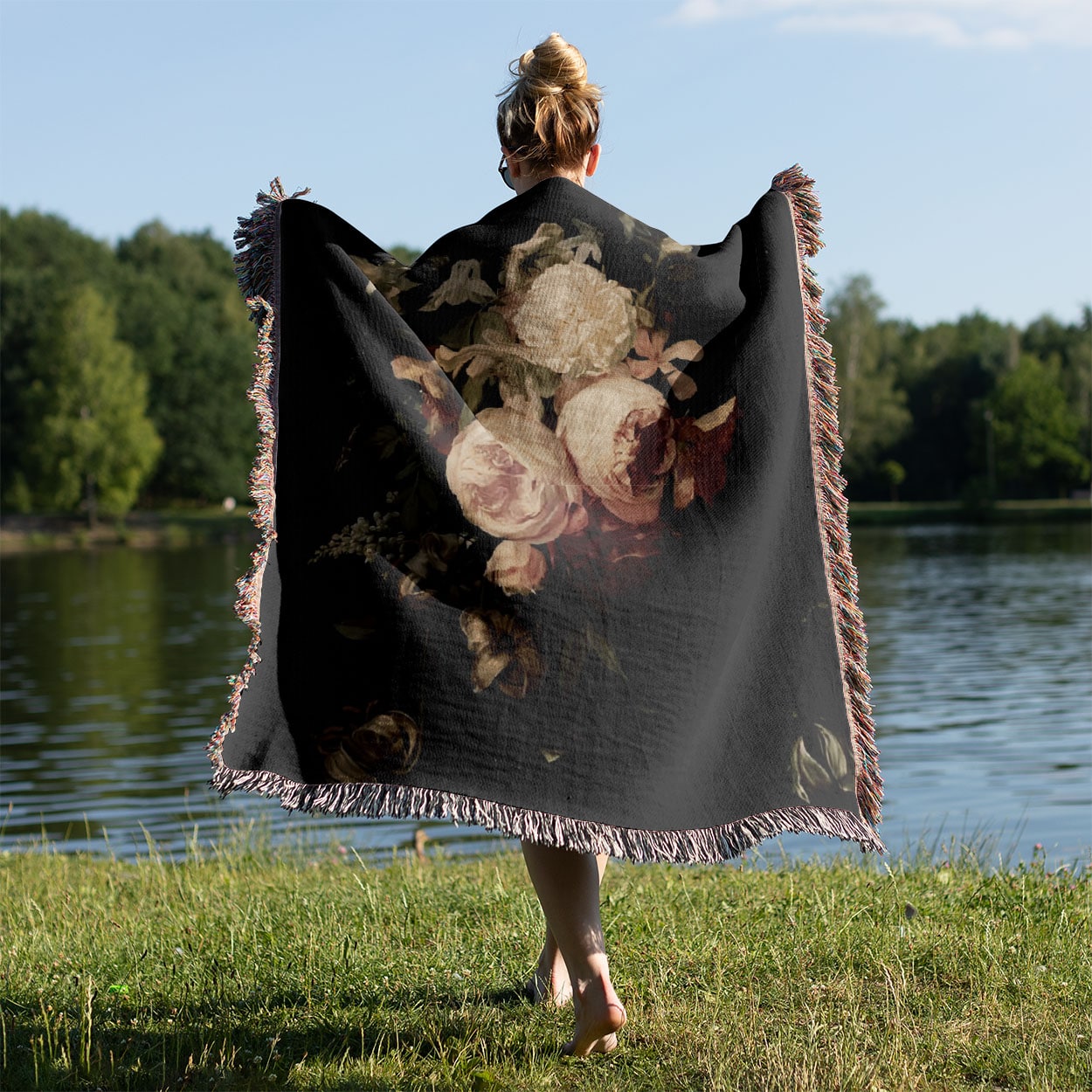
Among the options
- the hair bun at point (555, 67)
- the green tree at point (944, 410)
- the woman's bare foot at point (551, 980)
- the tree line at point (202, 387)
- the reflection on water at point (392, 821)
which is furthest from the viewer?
the green tree at point (944, 410)

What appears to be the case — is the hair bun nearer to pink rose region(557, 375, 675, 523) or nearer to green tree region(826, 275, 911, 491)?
pink rose region(557, 375, 675, 523)

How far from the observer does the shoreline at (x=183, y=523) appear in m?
49.5

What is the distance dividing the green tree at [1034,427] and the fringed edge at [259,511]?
68.1m

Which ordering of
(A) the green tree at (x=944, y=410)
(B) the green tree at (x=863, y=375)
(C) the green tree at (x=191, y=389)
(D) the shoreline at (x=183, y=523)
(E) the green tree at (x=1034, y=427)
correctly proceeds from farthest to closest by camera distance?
(A) the green tree at (x=944, y=410) < (E) the green tree at (x=1034, y=427) < (B) the green tree at (x=863, y=375) < (C) the green tree at (x=191, y=389) < (D) the shoreline at (x=183, y=523)

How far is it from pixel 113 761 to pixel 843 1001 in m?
10.4

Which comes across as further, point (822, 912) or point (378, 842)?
point (378, 842)

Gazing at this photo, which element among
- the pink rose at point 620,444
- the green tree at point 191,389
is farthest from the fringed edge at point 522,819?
the green tree at point 191,389

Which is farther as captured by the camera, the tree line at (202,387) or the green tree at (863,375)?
the green tree at (863,375)

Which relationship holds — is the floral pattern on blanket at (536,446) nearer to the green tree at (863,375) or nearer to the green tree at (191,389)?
the green tree at (191,389)

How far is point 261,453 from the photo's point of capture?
3.06 meters

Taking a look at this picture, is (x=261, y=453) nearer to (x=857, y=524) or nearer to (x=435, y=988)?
(x=435, y=988)

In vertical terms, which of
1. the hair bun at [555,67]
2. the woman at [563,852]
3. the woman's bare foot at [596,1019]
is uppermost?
the hair bun at [555,67]

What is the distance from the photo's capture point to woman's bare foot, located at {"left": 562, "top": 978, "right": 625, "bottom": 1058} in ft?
9.23

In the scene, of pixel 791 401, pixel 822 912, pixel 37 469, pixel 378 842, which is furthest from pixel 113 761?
pixel 37 469
